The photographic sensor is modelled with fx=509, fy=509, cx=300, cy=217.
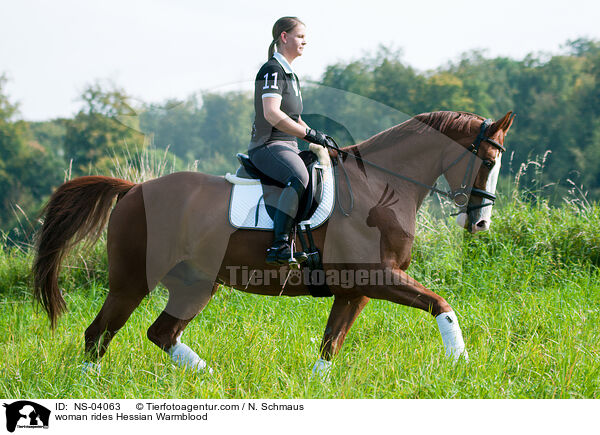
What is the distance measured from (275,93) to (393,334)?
2529mm

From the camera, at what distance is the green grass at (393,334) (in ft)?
11.4

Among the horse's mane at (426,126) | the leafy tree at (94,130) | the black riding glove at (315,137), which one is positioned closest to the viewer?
the black riding glove at (315,137)

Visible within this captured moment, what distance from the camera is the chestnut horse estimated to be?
12.2 ft

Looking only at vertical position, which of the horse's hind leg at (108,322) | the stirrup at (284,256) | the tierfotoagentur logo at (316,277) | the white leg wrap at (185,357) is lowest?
the white leg wrap at (185,357)

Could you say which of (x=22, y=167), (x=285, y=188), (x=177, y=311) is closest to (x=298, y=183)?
(x=285, y=188)

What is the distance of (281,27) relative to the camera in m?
3.84

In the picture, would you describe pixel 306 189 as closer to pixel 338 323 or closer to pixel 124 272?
pixel 338 323

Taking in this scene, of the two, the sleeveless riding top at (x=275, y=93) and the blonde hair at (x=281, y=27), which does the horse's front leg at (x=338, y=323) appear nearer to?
the sleeveless riding top at (x=275, y=93)

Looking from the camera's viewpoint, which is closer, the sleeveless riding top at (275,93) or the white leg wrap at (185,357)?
the sleeveless riding top at (275,93)

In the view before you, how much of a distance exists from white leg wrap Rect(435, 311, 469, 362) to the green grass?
93 millimetres

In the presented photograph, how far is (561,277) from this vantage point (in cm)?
643
